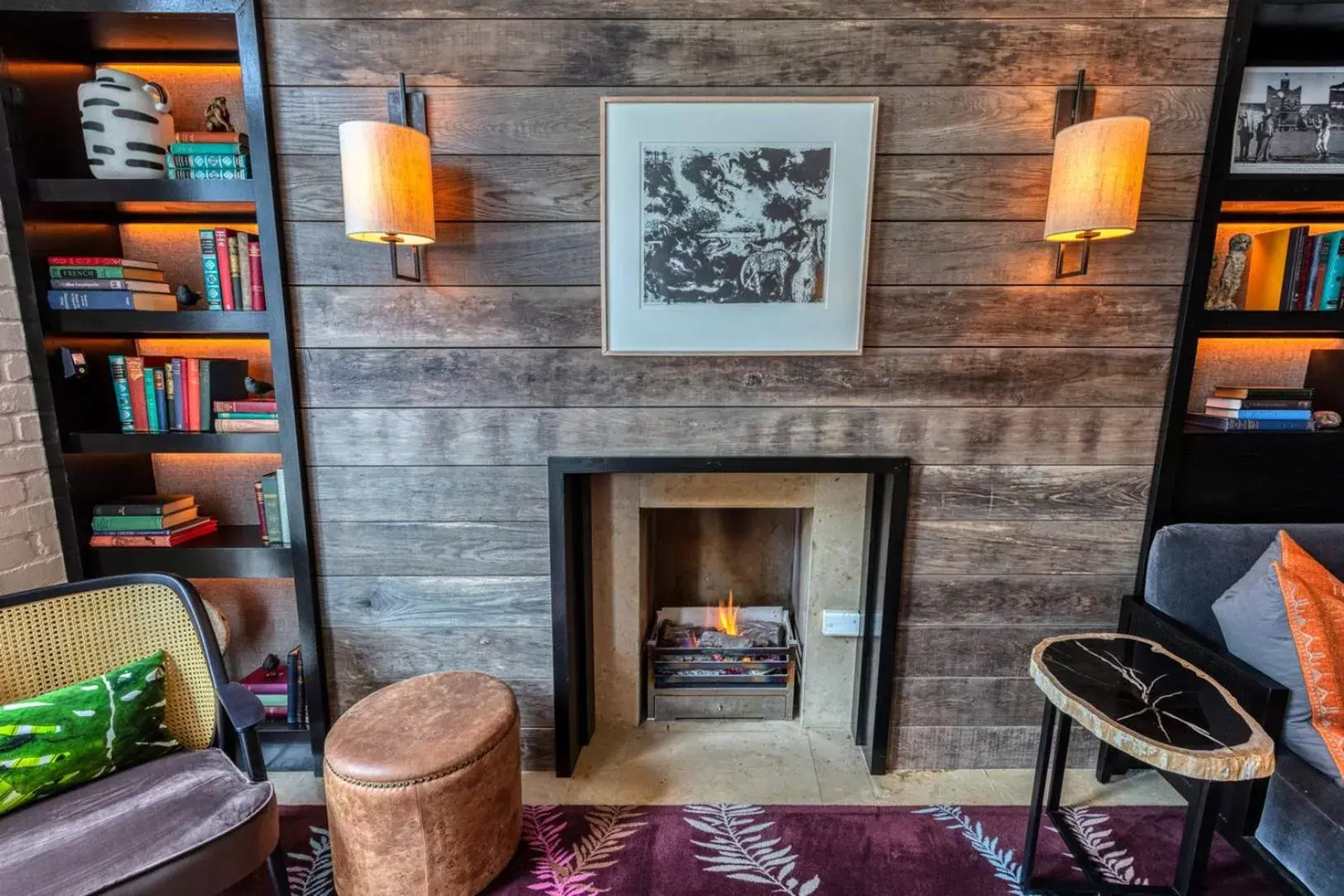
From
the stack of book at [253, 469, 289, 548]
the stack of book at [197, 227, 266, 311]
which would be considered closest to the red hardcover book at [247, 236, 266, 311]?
the stack of book at [197, 227, 266, 311]

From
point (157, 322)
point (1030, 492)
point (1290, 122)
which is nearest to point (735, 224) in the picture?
point (1030, 492)

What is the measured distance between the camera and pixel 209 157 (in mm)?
1700

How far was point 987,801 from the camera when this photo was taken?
1858 millimetres

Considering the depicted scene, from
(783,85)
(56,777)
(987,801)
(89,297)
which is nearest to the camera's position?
(56,777)

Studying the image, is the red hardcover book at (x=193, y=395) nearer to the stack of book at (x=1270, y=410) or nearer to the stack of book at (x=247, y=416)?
the stack of book at (x=247, y=416)

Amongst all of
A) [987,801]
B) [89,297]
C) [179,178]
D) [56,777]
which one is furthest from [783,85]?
[56,777]

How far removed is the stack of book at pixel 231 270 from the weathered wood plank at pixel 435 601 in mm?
849

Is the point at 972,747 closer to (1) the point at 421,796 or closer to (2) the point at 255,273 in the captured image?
(1) the point at 421,796

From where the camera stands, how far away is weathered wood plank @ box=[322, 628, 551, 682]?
6.19ft

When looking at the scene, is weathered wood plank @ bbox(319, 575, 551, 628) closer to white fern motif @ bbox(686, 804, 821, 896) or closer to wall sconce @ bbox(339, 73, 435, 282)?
white fern motif @ bbox(686, 804, 821, 896)

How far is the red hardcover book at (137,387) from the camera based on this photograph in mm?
1796

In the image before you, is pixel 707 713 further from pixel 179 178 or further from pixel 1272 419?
pixel 179 178

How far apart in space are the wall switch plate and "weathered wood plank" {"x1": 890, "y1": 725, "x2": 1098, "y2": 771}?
0.33m

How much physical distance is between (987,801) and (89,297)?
3.00m
